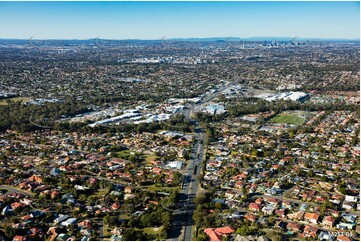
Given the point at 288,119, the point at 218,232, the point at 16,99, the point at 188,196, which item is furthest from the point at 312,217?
the point at 16,99

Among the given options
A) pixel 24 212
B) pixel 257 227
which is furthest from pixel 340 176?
pixel 24 212

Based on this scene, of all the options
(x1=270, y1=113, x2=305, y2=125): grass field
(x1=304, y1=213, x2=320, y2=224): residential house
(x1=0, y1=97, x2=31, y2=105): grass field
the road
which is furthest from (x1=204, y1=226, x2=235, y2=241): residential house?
(x1=0, y1=97, x2=31, y2=105): grass field

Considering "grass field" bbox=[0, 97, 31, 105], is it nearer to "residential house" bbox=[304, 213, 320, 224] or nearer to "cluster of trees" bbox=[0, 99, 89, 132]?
"cluster of trees" bbox=[0, 99, 89, 132]

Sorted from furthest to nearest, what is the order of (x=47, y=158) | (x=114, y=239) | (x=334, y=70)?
(x=334, y=70)
(x=47, y=158)
(x=114, y=239)

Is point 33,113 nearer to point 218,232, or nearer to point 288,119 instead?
point 288,119

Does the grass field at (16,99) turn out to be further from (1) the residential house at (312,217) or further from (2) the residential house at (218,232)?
(1) the residential house at (312,217)

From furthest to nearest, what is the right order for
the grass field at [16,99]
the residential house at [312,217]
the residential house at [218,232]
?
the grass field at [16,99], the residential house at [312,217], the residential house at [218,232]

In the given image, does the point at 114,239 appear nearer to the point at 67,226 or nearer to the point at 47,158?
the point at 67,226

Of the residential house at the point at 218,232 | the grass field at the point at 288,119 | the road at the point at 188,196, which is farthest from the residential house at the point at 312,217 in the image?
the grass field at the point at 288,119
